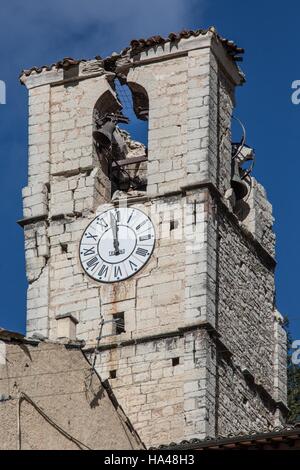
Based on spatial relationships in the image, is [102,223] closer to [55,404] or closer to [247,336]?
[247,336]

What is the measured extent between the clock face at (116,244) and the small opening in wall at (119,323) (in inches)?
28.2

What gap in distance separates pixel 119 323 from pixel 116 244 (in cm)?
154

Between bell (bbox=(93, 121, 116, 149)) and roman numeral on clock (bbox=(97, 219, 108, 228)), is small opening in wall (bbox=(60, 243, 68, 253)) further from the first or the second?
bell (bbox=(93, 121, 116, 149))

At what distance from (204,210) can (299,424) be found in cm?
1196

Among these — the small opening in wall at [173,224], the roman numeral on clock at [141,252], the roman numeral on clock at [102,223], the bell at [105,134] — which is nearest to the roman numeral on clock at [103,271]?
the roman numeral on clock at [141,252]

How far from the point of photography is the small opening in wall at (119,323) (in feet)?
155

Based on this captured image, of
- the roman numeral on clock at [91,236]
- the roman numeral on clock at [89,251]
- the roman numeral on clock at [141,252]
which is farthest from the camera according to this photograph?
the roman numeral on clock at [91,236]

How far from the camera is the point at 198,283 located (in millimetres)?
46938

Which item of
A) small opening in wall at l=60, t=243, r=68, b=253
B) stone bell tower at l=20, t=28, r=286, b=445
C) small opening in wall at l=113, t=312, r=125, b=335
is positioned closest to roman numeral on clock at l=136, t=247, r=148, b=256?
stone bell tower at l=20, t=28, r=286, b=445

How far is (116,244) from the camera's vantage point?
4797cm

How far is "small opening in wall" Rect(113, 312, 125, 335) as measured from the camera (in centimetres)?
4716

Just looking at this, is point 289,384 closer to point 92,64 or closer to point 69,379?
point 92,64

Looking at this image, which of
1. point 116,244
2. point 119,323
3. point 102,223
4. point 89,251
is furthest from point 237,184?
point 119,323

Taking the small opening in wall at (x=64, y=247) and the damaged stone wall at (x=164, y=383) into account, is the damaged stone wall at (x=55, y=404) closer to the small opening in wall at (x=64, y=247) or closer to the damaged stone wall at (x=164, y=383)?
the damaged stone wall at (x=164, y=383)
